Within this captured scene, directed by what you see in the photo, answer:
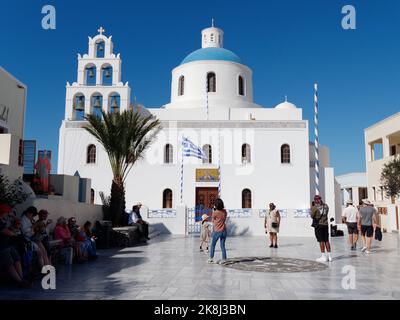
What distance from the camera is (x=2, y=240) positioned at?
626cm

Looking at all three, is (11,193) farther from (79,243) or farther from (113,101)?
(113,101)

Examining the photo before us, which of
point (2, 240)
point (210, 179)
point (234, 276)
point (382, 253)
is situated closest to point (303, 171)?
point (210, 179)

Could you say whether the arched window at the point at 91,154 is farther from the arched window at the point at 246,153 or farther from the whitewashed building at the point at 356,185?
the whitewashed building at the point at 356,185

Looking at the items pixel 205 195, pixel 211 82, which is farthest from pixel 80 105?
pixel 211 82

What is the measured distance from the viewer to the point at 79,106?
2264 cm

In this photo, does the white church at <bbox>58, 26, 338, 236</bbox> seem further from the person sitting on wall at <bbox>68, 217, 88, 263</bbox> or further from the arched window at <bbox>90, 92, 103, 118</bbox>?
the person sitting on wall at <bbox>68, 217, 88, 263</bbox>

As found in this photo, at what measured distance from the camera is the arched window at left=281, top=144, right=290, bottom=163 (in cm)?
2412

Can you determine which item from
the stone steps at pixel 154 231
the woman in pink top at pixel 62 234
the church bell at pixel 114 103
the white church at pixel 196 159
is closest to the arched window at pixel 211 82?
the white church at pixel 196 159

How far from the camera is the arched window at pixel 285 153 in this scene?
24.1 metres

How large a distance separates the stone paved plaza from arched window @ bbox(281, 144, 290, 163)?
46.8ft

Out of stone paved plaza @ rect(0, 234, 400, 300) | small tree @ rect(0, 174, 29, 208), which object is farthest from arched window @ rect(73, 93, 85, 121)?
stone paved plaza @ rect(0, 234, 400, 300)

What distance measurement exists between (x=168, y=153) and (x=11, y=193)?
51.3 ft

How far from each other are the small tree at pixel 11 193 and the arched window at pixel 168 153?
570 inches

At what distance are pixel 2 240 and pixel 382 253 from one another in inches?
389
